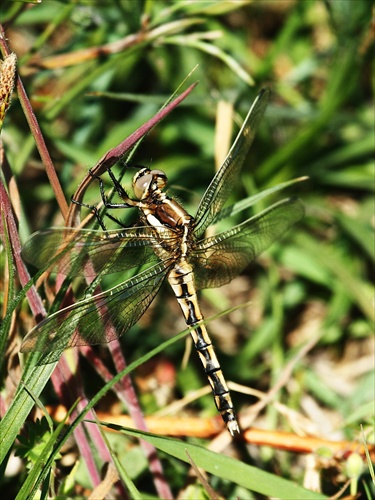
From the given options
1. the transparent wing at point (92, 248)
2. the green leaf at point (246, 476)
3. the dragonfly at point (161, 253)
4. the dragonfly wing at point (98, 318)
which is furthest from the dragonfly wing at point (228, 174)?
the green leaf at point (246, 476)

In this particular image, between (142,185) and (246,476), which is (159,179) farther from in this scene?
(246,476)

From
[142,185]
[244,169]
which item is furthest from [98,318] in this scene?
[244,169]

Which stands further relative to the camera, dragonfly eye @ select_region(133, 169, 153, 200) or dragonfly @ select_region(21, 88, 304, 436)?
dragonfly eye @ select_region(133, 169, 153, 200)

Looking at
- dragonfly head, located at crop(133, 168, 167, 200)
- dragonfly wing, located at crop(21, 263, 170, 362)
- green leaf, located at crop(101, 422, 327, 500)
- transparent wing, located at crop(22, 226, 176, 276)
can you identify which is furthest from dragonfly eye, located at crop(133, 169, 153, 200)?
green leaf, located at crop(101, 422, 327, 500)

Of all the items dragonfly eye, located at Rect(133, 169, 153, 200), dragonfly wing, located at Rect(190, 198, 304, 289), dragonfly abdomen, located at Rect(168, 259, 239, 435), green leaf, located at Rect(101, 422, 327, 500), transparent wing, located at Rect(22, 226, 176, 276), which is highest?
dragonfly eye, located at Rect(133, 169, 153, 200)

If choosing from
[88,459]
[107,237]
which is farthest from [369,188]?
[88,459]

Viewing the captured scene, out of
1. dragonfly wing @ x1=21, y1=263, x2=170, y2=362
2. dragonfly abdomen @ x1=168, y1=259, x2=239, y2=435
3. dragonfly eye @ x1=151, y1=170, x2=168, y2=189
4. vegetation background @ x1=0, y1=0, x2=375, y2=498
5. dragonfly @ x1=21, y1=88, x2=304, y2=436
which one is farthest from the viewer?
vegetation background @ x1=0, y1=0, x2=375, y2=498

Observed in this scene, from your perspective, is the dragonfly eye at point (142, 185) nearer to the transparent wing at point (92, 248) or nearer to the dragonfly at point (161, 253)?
the dragonfly at point (161, 253)

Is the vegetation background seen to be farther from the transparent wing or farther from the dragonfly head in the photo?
the transparent wing
